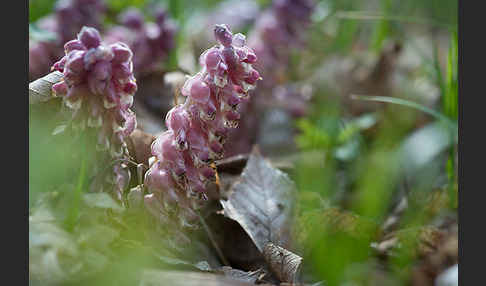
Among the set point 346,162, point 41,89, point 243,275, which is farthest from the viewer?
point 346,162

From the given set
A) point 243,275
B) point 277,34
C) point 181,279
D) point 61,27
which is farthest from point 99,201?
point 277,34

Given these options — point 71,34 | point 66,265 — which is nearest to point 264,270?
point 66,265

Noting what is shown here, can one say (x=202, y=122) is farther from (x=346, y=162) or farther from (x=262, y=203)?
(x=346, y=162)

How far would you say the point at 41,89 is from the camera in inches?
60.3

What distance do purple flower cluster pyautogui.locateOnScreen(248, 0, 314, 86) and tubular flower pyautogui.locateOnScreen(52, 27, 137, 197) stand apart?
1.77 metres

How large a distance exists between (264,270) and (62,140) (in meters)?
0.58

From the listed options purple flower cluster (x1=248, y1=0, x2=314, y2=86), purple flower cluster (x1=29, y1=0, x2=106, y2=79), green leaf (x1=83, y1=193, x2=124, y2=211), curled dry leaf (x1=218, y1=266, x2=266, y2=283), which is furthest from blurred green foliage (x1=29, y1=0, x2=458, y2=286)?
purple flower cluster (x1=29, y1=0, x2=106, y2=79)

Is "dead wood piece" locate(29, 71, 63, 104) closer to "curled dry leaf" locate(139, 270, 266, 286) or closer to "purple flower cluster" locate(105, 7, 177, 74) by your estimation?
"curled dry leaf" locate(139, 270, 266, 286)

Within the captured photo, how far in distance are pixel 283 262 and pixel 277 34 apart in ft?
5.99

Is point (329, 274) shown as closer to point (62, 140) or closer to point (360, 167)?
point (62, 140)

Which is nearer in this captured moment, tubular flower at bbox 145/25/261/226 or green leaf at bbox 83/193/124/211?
green leaf at bbox 83/193/124/211

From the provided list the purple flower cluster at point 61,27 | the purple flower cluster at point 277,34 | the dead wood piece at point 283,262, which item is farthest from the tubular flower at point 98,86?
the purple flower cluster at point 277,34

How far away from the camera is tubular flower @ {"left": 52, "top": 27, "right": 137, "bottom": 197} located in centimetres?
129

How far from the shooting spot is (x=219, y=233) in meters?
1.78
